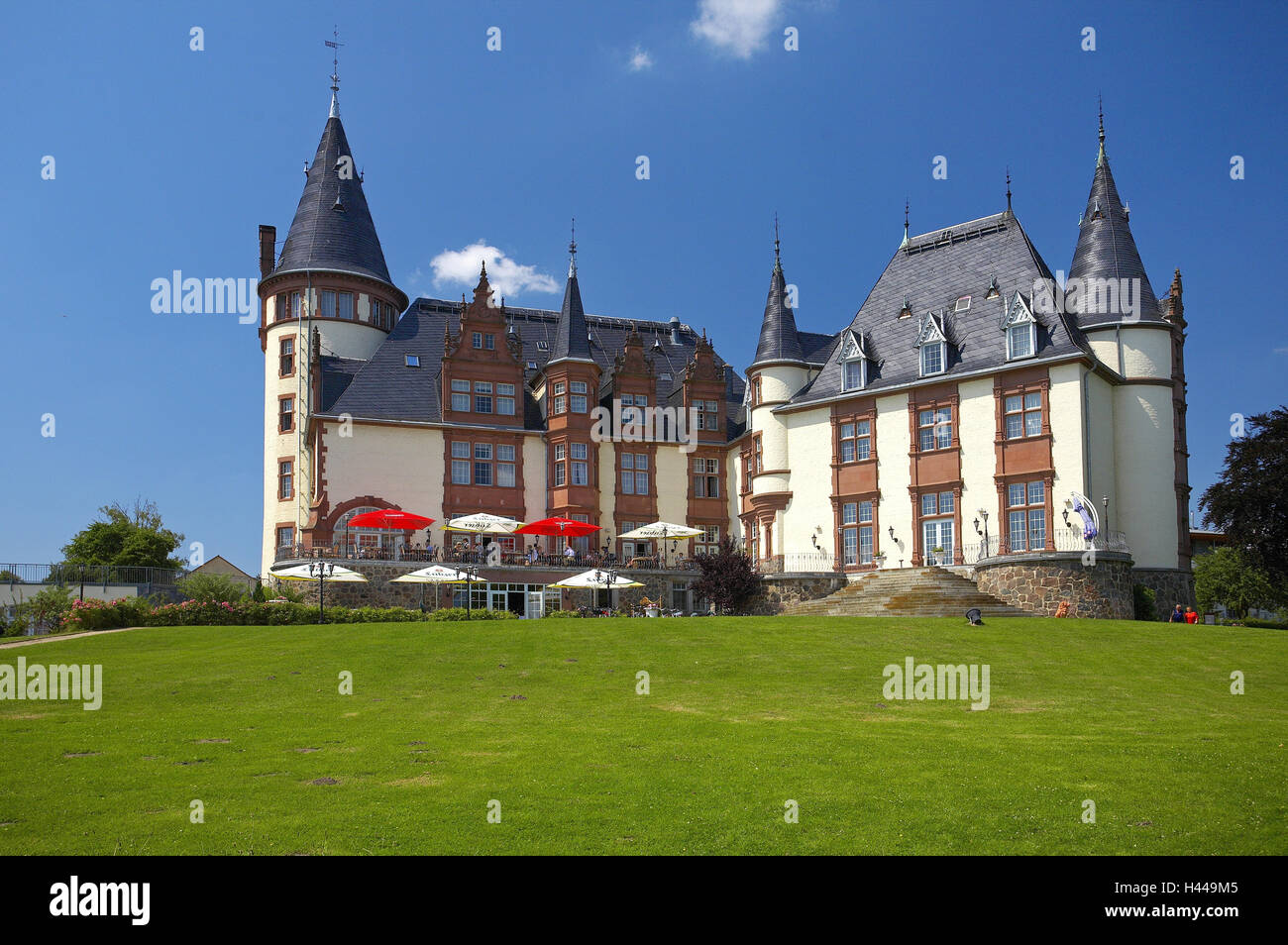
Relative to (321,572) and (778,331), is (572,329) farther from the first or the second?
(321,572)

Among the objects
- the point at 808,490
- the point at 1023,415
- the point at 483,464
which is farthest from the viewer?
the point at 483,464

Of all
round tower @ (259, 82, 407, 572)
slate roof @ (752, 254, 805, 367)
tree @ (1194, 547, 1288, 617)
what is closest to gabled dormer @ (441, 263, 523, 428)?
round tower @ (259, 82, 407, 572)

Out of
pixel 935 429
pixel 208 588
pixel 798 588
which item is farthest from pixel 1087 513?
pixel 208 588

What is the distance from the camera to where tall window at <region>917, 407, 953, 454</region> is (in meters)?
47.8

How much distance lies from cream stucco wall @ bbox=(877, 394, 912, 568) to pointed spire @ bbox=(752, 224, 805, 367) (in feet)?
20.5

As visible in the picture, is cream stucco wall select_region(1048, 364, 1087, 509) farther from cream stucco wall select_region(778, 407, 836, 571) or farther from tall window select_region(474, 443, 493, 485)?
tall window select_region(474, 443, 493, 485)

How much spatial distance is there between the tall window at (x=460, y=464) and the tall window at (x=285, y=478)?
8695 millimetres

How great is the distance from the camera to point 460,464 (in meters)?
57.4

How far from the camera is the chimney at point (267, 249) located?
64.7 metres

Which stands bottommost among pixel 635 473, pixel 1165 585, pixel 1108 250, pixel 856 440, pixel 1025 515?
pixel 1165 585

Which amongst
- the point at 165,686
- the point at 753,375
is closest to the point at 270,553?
the point at 753,375

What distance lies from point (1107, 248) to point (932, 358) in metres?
8.80
